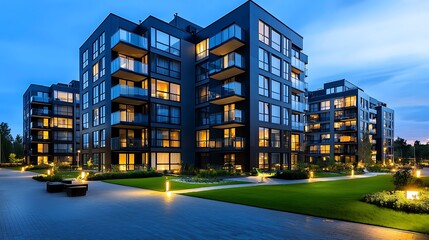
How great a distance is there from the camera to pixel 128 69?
31.7m

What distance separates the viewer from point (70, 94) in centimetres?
6588

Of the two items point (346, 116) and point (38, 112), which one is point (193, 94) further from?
point (38, 112)

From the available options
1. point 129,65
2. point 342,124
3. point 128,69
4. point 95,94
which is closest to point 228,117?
point 128,69

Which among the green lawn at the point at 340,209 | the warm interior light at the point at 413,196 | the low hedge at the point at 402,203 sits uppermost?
the warm interior light at the point at 413,196

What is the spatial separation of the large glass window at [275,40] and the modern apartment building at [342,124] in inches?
1323

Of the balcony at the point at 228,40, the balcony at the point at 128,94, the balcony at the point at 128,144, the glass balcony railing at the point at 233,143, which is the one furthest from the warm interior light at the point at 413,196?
the balcony at the point at 128,94

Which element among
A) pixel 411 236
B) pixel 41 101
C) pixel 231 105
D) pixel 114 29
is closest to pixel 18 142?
pixel 41 101

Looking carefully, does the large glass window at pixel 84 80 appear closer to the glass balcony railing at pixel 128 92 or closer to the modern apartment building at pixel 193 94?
the modern apartment building at pixel 193 94

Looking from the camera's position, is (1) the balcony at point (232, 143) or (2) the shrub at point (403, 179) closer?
(2) the shrub at point (403, 179)

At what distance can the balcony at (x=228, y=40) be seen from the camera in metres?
30.2

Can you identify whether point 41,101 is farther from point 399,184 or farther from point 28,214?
point 399,184

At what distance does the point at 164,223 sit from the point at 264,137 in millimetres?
25217

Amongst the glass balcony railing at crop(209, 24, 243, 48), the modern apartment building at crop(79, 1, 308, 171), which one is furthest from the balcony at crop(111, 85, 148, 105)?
the glass balcony railing at crop(209, 24, 243, 48)

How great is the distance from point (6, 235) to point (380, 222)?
10.9 metres
